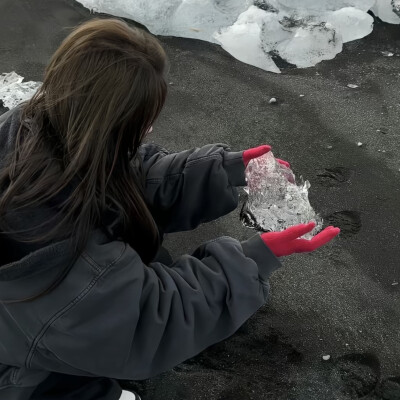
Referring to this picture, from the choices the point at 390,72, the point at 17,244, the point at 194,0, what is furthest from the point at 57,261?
the point at 194,0

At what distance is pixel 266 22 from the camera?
360cm

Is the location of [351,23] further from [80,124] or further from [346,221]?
[80,124]

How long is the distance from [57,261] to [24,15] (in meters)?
3.28

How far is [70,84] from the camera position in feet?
3.83

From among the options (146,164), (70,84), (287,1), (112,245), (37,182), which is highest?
(70,84)

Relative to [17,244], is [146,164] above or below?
below

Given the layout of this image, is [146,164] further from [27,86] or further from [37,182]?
[27,86]

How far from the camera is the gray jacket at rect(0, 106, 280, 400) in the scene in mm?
1188

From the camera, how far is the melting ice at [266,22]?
345cm

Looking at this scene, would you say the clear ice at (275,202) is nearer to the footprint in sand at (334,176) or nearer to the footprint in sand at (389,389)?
the footprint in sand at (334,176)

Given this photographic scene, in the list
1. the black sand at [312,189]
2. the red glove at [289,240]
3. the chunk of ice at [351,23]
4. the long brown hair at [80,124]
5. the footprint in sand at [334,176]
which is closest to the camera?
the long brown hair at [80,124]

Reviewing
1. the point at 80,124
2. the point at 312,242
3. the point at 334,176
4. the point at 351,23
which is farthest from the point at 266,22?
the point at 80,124

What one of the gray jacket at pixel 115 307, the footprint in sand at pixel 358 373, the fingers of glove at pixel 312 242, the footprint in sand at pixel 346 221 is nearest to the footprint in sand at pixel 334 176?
the footprint in sand at pixel 346 221

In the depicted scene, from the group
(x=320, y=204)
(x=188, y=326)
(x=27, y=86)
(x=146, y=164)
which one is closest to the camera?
(x=188, y=326)
